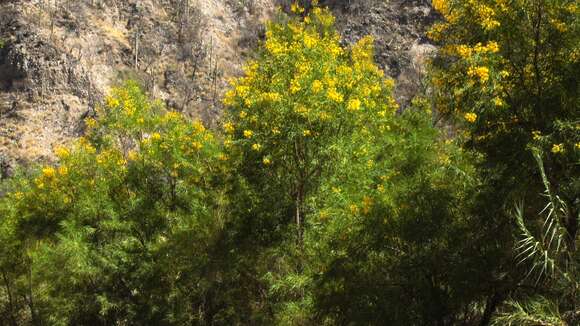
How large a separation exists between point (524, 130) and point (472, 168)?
5.08 ft

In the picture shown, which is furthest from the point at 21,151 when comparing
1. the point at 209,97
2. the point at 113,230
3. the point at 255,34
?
the point at 113,230

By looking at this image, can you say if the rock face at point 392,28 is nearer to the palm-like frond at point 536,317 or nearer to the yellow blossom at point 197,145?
the yellow blossom at point 197,145

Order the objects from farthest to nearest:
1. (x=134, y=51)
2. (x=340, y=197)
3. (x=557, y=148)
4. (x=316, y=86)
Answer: (x=134, y=51), (x=340, y=197), (x=316, y=86), (x=557, y=148)

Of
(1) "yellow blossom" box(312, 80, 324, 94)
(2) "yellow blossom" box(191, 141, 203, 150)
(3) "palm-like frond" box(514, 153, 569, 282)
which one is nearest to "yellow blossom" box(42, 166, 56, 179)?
(2) "yellow blossom" box(191, 141, 203, 150)

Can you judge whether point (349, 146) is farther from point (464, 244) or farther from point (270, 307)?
point (270, 307)

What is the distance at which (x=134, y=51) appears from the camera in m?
66.2

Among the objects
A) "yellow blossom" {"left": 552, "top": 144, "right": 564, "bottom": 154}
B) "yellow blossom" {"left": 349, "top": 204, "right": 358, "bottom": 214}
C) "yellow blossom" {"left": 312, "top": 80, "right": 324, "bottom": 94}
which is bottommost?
"yellow blossom" {"left": 349, "top": 204, "right": 358, "bottom": 214}

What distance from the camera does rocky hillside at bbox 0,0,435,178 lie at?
188ft

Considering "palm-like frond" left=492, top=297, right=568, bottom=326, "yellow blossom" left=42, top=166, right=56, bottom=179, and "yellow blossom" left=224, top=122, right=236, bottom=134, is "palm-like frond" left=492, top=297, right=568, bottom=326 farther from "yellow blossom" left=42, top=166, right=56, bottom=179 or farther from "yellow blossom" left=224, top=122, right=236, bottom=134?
"yellow blossom" left=42, top=166, right=56, bottom=179

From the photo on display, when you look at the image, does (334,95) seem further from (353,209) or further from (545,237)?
(545,237)

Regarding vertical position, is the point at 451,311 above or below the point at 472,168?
below

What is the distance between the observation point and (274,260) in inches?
468

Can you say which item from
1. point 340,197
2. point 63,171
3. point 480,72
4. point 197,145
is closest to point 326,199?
point 340,197

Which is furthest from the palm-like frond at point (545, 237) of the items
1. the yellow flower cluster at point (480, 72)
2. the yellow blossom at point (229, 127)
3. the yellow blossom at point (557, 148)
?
the yellow blossom at point (229, 127)
